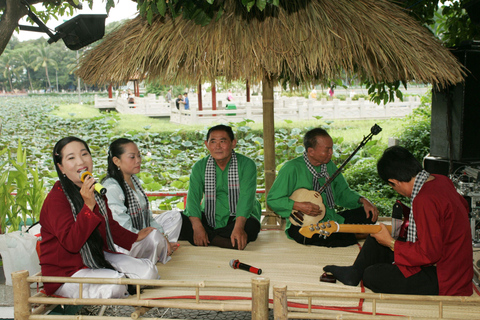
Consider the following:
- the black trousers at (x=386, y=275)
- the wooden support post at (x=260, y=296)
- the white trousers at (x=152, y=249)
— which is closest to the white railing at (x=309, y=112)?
the white trousers at (x=152, y=249)

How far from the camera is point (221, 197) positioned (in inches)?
160

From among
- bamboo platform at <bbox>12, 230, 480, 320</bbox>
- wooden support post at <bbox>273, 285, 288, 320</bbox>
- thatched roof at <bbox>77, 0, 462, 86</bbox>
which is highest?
thatched roof at <bbox>77, 0, 462, 86</bbox>

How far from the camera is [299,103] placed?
17.0 m

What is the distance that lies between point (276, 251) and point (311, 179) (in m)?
0.72

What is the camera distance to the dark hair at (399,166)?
8.32 ft

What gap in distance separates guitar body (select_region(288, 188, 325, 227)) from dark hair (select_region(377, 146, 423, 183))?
1248 mm

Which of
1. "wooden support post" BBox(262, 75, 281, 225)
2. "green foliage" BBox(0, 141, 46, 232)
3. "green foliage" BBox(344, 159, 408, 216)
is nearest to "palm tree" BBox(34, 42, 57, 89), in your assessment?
"green foliage" BBox(344, 159, 408, 216)

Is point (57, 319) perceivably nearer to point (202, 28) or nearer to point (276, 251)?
point (276, 251)

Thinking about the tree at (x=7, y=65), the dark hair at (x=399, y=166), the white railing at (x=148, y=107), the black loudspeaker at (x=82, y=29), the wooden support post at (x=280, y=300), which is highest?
the tree at (x=7, y=65)

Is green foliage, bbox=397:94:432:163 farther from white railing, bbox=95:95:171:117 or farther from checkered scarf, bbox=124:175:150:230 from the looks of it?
white railing, bbox=95:95:171:117

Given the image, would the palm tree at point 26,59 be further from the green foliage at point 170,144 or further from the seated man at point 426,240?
the seated man at point 426,240

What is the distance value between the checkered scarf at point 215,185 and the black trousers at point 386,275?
1356 mm

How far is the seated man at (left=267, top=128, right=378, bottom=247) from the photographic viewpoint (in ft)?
12.4

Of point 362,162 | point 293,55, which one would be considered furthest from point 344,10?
point 362,162
